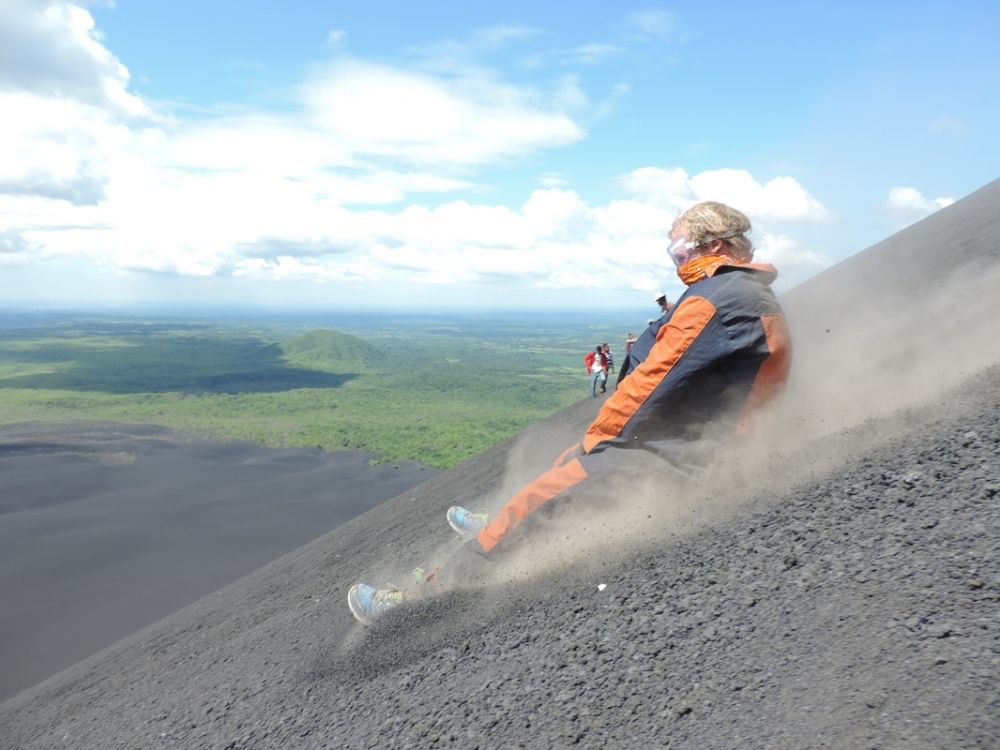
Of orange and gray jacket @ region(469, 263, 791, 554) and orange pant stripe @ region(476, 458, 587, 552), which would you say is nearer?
orange and gray jacket @ region(469, 263, 791, 554)

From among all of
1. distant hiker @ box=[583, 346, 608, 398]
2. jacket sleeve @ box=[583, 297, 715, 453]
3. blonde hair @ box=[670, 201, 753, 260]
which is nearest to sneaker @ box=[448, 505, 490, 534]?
jacket sleeve @ box=[583, 297, 715, 453]

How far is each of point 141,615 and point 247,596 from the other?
1016 cm

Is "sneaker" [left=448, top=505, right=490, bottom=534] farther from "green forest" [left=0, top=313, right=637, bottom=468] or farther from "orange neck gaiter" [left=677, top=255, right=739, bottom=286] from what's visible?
"green forest" [left=0, top=313, right=637, bottom=468]

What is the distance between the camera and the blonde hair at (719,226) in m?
4.21

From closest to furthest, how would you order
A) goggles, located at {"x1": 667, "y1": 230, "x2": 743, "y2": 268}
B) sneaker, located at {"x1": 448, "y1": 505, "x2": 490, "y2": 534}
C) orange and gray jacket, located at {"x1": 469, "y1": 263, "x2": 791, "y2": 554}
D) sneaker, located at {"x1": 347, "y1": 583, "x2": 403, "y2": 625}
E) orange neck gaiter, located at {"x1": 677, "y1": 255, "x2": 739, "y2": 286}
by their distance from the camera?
orange and gray jacket, located at {"x1": 469, "y1": 263, "x2": 791, "y2": 554} < orange neck gaiter, located at {"x1": 677, "y1": 255, "x2": 739, "y2": 286} < goggles, located at {"x1": 667, "y1": 230, "x2": 743, "y2": 268} < sneaker, located at {"x1": 347, "y1": 583, "x2": 403, "y2": 625} < sneaker, located at {"x1": 448, "y1": 505, "x2": 490, "y2": 534}

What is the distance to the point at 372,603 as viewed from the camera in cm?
486

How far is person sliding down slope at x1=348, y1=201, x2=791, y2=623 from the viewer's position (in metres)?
3.81

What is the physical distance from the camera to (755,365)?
12.8 ft

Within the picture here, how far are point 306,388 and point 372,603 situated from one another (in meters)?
83.7

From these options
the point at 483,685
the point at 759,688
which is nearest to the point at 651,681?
the point at 759,688

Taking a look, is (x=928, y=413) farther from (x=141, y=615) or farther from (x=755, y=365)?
(x=141, y=615)

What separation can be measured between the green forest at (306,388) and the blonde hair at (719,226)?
3730 cm

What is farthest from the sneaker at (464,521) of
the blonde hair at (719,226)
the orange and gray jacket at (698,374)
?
the blonde hair at (719,226)

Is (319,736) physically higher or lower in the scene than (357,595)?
lower
